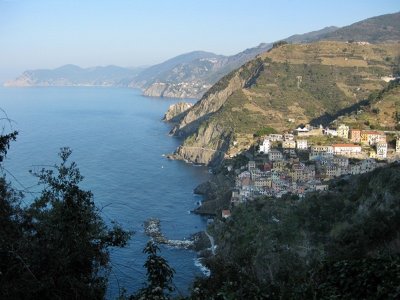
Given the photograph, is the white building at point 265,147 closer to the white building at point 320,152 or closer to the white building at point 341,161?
the white building at point 320,152

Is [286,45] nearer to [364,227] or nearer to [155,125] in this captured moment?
[155,125]

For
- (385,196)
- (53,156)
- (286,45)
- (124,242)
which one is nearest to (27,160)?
(53,156)

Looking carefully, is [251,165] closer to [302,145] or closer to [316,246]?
[302,145]

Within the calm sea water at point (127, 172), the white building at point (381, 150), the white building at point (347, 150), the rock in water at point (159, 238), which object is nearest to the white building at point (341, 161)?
the white building at point (347, 150)

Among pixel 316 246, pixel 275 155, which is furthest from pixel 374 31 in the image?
pixel 316 246

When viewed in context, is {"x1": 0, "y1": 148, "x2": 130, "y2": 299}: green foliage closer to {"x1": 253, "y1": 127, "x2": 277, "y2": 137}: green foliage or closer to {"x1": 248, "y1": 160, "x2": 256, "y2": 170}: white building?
{"x1": 248, "y1": 160, "x2": 256, "y2": 170}: white building
